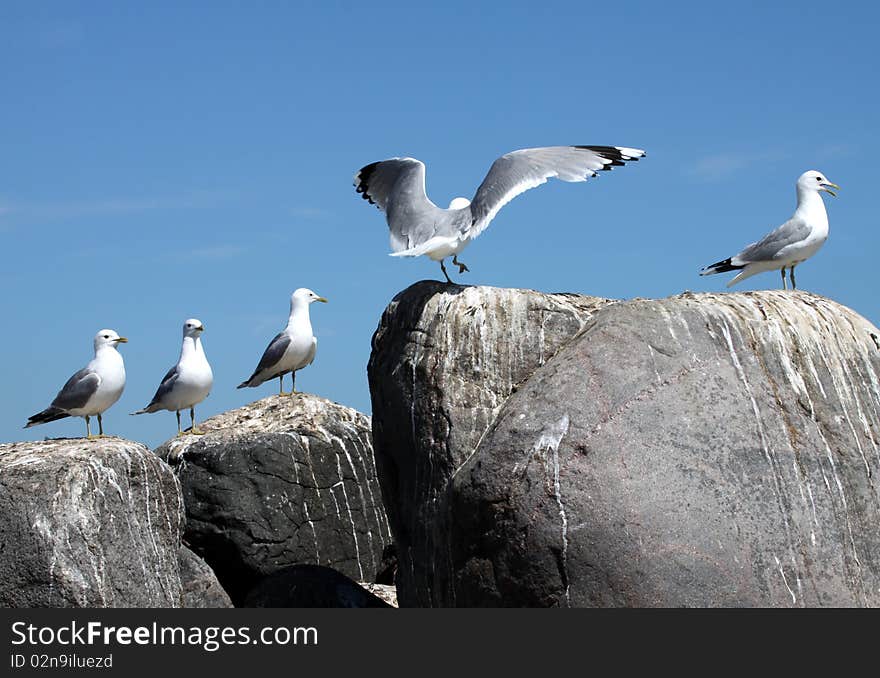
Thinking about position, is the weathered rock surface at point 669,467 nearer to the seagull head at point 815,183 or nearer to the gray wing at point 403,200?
the gray wing at point 403,200

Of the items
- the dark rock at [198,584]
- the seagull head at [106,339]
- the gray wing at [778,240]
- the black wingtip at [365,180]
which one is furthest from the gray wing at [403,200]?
the dark rock at [198,584]

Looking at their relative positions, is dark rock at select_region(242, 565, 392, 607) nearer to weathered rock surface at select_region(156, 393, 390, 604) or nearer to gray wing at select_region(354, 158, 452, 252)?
weathered rock surface at select_region(156, 393, 390, 604)

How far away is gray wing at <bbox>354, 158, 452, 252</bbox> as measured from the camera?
10703 mm

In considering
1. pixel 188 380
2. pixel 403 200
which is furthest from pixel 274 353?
pixel 403 200

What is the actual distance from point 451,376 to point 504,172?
1.96 metres

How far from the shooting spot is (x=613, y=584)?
839cm

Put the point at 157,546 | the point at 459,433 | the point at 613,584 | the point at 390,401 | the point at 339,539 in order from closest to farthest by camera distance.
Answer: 1. the point at 613,584
2. the point at 459,433
3. the point at 390,401
4. the point at 157,546
5. the point at 339,539

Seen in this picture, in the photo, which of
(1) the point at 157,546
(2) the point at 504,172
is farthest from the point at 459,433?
(1) the point at 157,546

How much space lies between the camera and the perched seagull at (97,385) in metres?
11.8

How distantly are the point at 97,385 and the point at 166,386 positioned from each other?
2.60m

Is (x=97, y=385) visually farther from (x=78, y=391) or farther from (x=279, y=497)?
(x=279, y=497)

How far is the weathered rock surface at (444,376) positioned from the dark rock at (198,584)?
2.33 m

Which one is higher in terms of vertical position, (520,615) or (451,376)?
(451,376)

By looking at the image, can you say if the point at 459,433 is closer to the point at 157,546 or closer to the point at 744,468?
the point at 744,468
